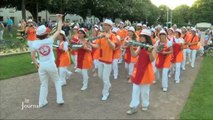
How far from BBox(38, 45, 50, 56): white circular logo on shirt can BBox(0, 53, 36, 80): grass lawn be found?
4755 millimetres

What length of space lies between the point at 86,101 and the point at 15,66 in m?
6.85

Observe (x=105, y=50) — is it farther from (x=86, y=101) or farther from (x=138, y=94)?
(x=138, y=94)

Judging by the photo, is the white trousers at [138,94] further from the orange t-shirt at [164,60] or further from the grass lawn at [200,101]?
the orange t-shirt at [164,60]

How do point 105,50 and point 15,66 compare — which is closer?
point 105,50

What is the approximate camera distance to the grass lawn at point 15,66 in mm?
13438

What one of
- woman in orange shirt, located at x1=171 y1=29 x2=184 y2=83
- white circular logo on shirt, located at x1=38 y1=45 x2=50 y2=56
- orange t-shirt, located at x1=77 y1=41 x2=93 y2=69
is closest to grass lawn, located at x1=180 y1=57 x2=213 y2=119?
woman in orange shirt, located at x1=171 y1=29 x2=184 y2=83

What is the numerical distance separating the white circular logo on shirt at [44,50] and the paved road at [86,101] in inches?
54.8

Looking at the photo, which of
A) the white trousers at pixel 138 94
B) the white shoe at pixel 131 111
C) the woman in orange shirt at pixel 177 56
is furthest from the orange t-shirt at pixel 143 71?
the woman in orange shirt at pixel 177 56

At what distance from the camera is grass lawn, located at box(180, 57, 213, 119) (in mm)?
8352

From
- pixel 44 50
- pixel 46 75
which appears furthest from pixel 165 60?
pixel 44 50

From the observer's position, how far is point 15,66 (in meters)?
15.2

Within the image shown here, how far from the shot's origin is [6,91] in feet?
34.2

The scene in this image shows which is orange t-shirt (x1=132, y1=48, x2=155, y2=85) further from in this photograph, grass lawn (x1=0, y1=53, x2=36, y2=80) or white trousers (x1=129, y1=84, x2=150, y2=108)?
grass lawn (x1=0, y1=53, x2=36, y2=80)

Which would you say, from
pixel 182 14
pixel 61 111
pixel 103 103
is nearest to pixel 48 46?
pixel 61 111
